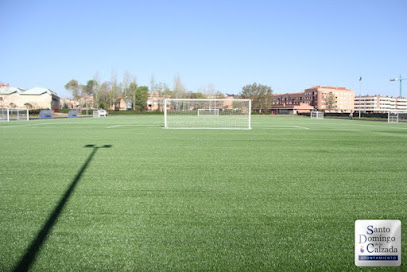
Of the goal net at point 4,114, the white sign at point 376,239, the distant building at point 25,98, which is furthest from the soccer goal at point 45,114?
the white sign at point 376,239

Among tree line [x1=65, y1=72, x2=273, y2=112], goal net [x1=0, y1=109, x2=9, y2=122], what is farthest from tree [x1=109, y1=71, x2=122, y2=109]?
goal net [x1=0, y1=109, x2=9, y2=122]

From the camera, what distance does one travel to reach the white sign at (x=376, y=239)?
7.50ft

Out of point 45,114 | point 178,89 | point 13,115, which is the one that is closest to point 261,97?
point 178,89

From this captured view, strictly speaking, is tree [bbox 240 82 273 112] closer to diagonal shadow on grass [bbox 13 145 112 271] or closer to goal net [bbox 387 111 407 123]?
goal net [bbox 387 111 407 123]

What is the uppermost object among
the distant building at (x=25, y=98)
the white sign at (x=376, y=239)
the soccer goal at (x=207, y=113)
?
the distant building at (x=25, y=98)

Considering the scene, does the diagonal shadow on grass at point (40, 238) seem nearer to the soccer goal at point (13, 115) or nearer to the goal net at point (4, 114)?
the soccer goal at point (13, 115)

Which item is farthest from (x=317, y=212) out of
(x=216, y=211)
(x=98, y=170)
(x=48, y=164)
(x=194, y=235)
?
(x=48, y=164)

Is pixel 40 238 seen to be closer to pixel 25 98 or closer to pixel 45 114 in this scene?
pixel 45 114

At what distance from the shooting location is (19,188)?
511 centimetres

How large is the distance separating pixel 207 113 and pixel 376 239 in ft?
71.3

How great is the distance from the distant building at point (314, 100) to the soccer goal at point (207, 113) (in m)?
109

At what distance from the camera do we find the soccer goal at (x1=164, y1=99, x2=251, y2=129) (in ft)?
76.0

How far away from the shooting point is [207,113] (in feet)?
78.3

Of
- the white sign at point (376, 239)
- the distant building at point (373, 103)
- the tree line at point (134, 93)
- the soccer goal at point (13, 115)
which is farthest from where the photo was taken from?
the distant building at point (373, 103)
